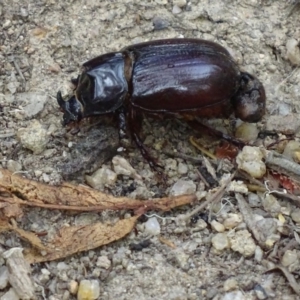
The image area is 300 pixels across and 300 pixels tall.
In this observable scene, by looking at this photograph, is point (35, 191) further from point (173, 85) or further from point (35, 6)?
point (35, 6)

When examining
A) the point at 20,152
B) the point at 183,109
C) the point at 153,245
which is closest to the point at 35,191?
the point at 20,152

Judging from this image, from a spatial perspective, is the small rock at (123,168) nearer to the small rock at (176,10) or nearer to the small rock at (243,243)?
the small rock at (243,243)

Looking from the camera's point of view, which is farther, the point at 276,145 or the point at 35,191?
the point at 276,145

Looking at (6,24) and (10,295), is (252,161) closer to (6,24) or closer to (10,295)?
(10,295)

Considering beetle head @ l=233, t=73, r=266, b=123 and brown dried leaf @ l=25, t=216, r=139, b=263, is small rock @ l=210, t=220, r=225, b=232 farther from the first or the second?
beetle head @ l=233, t=73, r=266, b=123

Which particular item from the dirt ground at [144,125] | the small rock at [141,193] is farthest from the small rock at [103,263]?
the small rock at [141,193]

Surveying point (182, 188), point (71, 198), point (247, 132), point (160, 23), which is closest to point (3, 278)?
point (71, 198)
